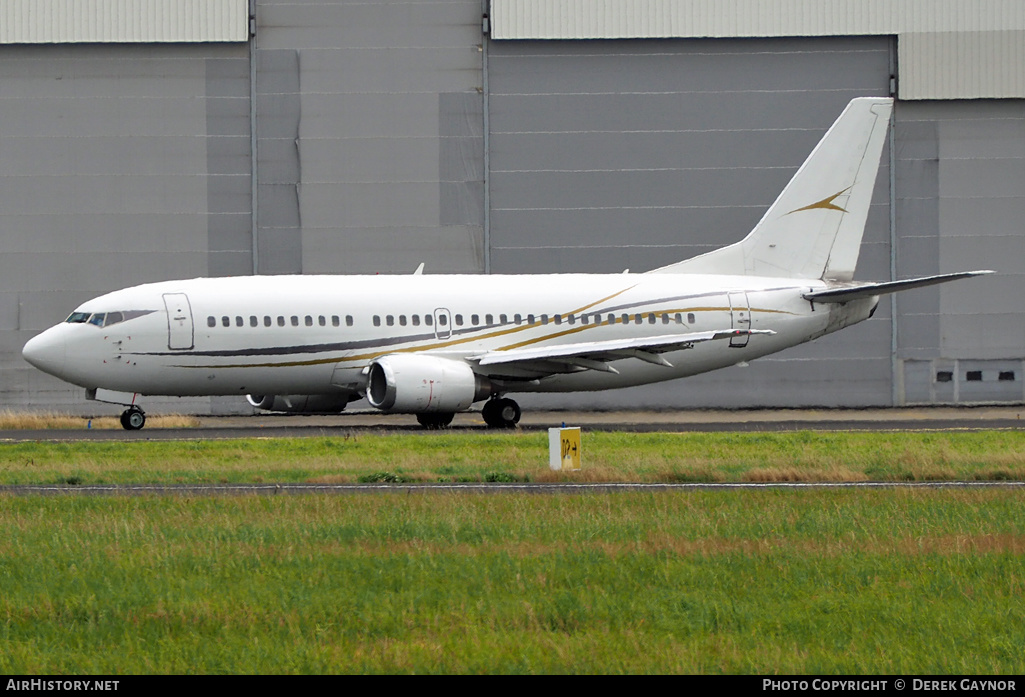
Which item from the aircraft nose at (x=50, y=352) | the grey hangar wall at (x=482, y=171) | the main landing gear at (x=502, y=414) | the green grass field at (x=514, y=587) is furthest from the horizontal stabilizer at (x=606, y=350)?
the green grass field at (x=514, y=587)

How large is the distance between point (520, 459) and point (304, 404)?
14192 mm

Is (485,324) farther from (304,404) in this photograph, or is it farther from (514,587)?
(514,587)

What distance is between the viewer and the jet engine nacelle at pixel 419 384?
3291 centimetres

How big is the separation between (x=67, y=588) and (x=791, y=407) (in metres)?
36.5

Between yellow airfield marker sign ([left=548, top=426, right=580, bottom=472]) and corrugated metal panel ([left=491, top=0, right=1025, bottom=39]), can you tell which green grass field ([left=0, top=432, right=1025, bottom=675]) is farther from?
corrugated metal panel ([left=491, top=0, right=1025, bottom=39])

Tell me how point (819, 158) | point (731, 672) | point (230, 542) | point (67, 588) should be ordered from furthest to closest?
point (819, 158) → point (230, 542) → point (67, 588) → point (731, 672)

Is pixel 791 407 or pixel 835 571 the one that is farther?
pixel 791 407

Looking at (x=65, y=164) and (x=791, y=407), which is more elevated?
(x=65, y=164)

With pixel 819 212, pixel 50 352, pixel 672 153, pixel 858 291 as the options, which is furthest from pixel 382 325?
pixel 672 153

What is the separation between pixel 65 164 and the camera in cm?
4472

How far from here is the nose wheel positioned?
3450 cm

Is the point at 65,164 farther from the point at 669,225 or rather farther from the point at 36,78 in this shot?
the point at 669,225

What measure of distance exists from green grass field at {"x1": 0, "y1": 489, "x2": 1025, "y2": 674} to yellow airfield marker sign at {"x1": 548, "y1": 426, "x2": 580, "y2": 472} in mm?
4796
